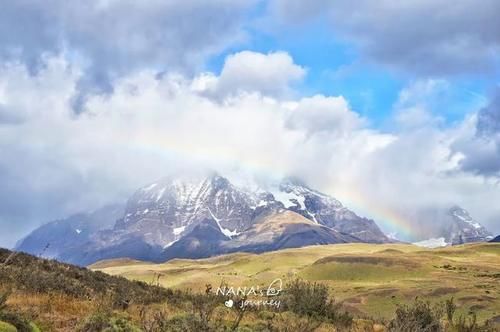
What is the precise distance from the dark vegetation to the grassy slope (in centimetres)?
1055

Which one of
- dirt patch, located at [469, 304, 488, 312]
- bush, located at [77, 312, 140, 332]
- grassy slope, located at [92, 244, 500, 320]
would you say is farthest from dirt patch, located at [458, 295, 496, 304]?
bush, located at [77, 312, 140, 332]

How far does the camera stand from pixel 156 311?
19219 millimetres

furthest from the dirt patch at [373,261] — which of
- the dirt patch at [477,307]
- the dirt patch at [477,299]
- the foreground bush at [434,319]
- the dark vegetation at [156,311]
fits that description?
the foreground bush at [434,319]

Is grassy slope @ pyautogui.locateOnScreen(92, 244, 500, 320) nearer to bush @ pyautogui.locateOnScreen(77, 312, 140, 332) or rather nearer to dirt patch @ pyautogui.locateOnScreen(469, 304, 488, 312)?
dirt patch @ pyautogui.locateOnScreen(469, 304, 488, 312)

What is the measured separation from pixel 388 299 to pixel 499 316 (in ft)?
61.7

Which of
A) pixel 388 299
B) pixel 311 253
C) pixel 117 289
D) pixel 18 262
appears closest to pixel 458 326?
pixel 117 289

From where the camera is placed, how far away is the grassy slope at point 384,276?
229 feet

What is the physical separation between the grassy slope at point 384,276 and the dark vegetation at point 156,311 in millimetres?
10545

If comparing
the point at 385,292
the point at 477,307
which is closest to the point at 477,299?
the point at 477,307

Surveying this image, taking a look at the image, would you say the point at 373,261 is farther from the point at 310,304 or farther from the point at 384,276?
the point at 310,304

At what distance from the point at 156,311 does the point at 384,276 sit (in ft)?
324

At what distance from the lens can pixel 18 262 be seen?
29547 millimetres

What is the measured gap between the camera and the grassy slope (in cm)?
6988

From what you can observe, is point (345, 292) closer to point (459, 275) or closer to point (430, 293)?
point (430, 293)
